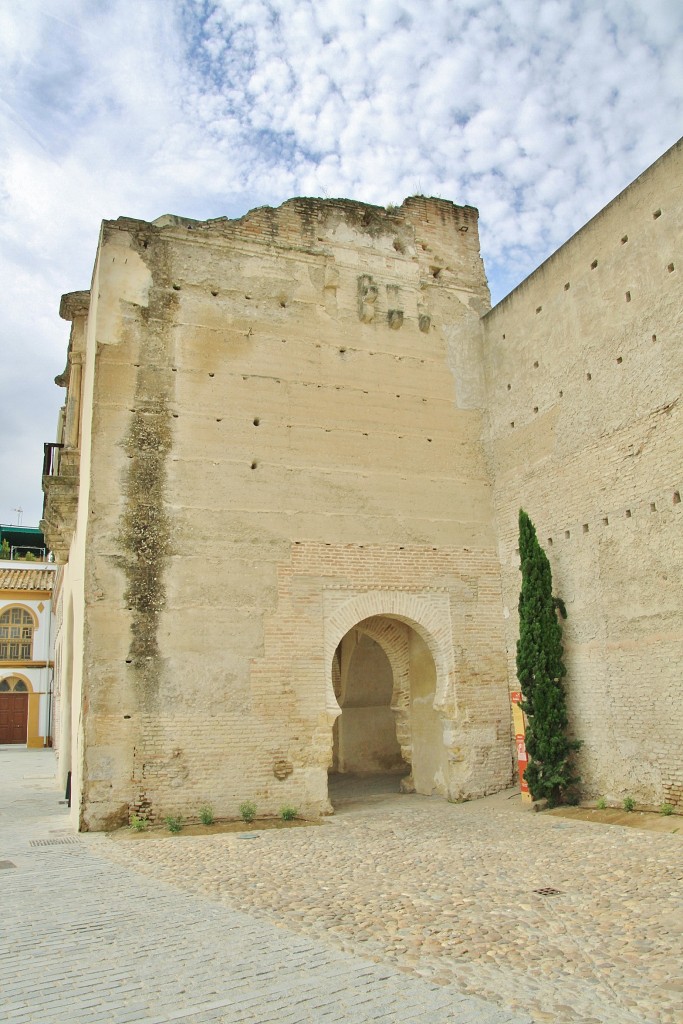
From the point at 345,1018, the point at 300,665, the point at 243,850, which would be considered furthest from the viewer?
the point at 300,665

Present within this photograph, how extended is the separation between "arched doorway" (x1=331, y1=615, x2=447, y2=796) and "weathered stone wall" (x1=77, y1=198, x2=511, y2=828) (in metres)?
0.89

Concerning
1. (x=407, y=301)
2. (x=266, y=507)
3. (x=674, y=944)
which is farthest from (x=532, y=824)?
(x=407, y=301)

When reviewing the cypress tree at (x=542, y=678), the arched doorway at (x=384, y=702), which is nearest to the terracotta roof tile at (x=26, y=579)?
the arched doorway at (x=384, y=702)

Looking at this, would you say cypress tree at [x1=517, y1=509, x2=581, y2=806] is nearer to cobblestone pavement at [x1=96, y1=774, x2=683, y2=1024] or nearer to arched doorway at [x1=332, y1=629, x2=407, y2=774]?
→ cobblestone pavement at [x1=96, y1=774, x2=683, y2=1024]

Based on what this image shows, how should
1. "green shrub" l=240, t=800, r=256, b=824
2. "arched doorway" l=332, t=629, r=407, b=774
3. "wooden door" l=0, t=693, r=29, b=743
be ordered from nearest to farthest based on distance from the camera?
"green shrub" l=240, t=800, r=256, b=824
"arched doorway" l=332, t=629, r=407, b=774
"wooden door" l=0, t=693, r=29, b=743

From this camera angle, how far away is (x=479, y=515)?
12953 millimetres

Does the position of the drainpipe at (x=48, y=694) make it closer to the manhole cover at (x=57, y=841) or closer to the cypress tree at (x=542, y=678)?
the manhole cover at (x=57, y=841)

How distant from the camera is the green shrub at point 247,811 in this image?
34.0 feet

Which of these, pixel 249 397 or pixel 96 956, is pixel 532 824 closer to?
pixel 96 956

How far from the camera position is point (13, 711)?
34438mm

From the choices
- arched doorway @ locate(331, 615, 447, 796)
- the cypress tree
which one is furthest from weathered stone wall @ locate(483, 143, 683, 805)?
arched doorway @ locate(331, 615, 447, 796)

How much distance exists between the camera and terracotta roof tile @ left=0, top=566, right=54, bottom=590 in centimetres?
3516

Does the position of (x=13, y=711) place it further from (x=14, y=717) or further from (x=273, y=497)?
(x=273, y=497)

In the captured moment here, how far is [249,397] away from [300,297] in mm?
2146
